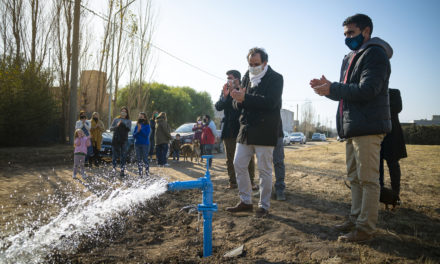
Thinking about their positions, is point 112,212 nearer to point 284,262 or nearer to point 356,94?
point 284,262

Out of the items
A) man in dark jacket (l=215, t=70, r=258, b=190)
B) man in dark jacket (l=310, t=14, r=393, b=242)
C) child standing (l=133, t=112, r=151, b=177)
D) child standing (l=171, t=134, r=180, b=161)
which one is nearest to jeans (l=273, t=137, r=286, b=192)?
man in dark jacket (l=215, t=70, r=258, b=190)

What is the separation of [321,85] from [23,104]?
Result: 14.3 m

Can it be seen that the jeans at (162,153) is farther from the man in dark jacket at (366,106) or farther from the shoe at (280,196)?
the man in dark jacket at (366,106)

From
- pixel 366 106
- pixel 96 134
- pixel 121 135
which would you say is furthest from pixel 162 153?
pixel 366 106

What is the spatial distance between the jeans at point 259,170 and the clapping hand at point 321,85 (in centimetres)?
100

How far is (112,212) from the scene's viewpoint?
404 centimetres

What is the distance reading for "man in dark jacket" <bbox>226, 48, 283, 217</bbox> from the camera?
3545 millimetres

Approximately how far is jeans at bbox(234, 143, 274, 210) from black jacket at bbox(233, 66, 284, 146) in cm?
11

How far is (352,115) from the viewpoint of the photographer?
2760 millimetres

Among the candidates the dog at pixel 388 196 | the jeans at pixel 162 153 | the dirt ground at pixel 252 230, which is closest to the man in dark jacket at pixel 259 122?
the dirt ground at pixel 252 230

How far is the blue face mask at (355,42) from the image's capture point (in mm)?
2867

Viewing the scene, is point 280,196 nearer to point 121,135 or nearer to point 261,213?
point 261,213

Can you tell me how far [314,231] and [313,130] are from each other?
3625 inches

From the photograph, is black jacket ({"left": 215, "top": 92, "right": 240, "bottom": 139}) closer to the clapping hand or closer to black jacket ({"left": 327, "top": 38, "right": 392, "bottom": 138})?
the clapping hand
